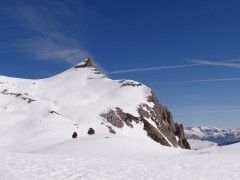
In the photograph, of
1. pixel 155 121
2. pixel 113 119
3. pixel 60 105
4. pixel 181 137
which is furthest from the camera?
pixel 181 137

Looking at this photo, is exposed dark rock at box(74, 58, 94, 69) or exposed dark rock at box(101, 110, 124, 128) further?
exposed dark rock at box(74, 58, 94, 69)

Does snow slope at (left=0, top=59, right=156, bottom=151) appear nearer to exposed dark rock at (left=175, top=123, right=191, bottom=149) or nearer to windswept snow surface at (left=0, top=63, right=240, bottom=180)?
windswept snow surface at (left=0, top=63, right=240, bottom=180)

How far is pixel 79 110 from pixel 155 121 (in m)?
31.0

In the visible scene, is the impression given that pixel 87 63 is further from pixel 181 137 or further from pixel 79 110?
pixel 79 110

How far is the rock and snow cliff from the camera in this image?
80812 mm

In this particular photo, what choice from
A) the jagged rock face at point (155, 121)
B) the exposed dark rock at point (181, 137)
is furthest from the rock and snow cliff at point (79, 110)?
the exposed dark rock at point (181, 137)

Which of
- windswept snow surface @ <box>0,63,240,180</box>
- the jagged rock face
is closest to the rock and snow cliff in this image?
the jagged rock face

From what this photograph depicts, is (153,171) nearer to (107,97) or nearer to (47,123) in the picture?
(47,123)

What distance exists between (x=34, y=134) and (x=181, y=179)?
60345 mm

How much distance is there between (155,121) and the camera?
130 m

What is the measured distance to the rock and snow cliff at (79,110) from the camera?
8081 centimetres

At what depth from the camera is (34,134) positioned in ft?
248

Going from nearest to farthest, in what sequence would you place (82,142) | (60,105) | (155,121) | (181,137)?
1. (82,142)
2. (60,105)
3. (155,121)
4. (181,137)

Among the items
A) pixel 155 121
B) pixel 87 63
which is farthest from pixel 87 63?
pixel 155 121
